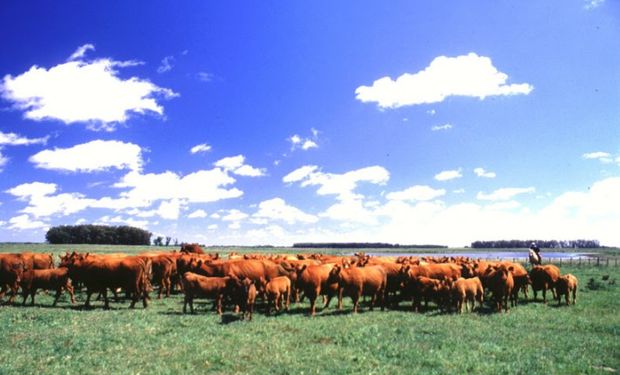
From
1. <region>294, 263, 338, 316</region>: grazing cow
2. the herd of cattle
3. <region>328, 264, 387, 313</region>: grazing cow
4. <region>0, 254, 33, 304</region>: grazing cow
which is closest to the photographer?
the herd of cattle

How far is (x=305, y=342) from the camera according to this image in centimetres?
1245

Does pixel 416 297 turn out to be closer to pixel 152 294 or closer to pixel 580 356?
pixel 580 356

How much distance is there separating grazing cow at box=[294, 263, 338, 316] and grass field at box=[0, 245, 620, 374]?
93cm

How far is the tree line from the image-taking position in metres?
154

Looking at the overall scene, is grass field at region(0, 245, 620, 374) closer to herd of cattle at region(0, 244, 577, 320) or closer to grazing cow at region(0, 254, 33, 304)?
herd of cattle at region(0, 244, 577, 320)

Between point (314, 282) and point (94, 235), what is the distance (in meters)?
159

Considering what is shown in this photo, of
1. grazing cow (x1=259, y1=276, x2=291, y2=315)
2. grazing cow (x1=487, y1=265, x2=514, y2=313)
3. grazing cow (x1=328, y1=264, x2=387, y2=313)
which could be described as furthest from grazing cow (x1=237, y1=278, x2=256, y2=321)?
grazing cow (x1=487, y1=265, x2=514, y2=313)

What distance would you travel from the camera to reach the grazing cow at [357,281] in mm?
18594

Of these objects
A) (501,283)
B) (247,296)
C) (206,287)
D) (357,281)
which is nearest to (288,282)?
(247,296)

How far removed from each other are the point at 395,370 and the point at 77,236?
169 m

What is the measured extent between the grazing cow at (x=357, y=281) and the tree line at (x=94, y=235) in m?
153

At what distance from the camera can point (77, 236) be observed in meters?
156

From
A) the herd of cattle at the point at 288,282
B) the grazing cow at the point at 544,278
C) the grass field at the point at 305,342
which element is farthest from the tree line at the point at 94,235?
the grazing cow at the point at 544,278

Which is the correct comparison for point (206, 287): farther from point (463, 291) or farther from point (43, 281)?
point (463, 291)
